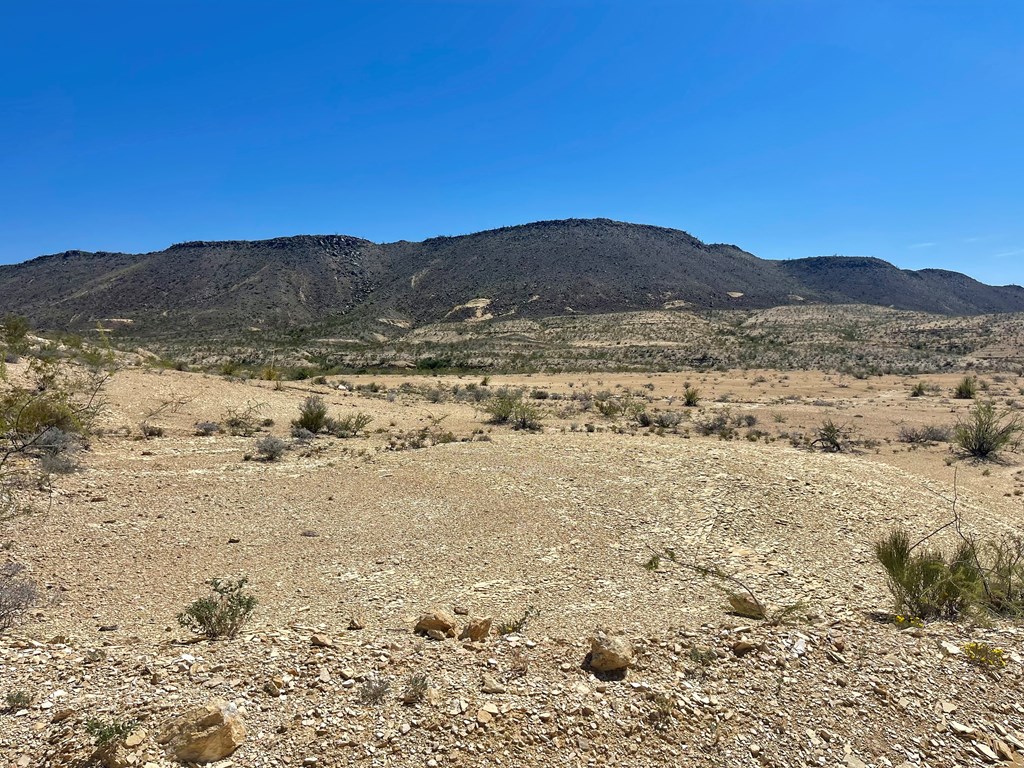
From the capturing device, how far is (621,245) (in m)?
97.8

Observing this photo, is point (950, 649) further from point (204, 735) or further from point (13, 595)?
point (13, 595)

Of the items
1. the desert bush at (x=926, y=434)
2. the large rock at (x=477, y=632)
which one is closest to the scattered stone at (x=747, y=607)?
the large rock at (x=477, y=632)

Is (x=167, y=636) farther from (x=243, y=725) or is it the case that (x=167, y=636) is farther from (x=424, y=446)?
(x=424, y=446)

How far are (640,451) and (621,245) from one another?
89.5 meters

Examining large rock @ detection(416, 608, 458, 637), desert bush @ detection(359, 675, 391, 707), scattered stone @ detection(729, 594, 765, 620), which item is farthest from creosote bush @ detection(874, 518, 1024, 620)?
desert bush @ detection(359, 675, 391, 707)

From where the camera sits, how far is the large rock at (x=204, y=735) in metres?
3.44

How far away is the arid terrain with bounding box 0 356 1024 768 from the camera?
153 inches

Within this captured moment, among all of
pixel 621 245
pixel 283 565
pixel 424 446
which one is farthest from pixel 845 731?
pixel 621 245

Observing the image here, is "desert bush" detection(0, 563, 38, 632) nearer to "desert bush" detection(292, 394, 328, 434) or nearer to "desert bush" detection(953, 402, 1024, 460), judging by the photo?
"desert bush" detection(292, 394, 328, 434)

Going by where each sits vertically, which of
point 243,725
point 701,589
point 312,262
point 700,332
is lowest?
point 701,589

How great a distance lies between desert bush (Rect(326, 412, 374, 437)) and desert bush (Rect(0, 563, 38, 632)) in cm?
915

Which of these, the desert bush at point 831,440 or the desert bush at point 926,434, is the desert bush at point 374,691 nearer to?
the desert bush at point 831,440

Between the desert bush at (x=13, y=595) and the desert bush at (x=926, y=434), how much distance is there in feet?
62.5

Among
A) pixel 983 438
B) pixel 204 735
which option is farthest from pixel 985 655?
pixel 983 438
